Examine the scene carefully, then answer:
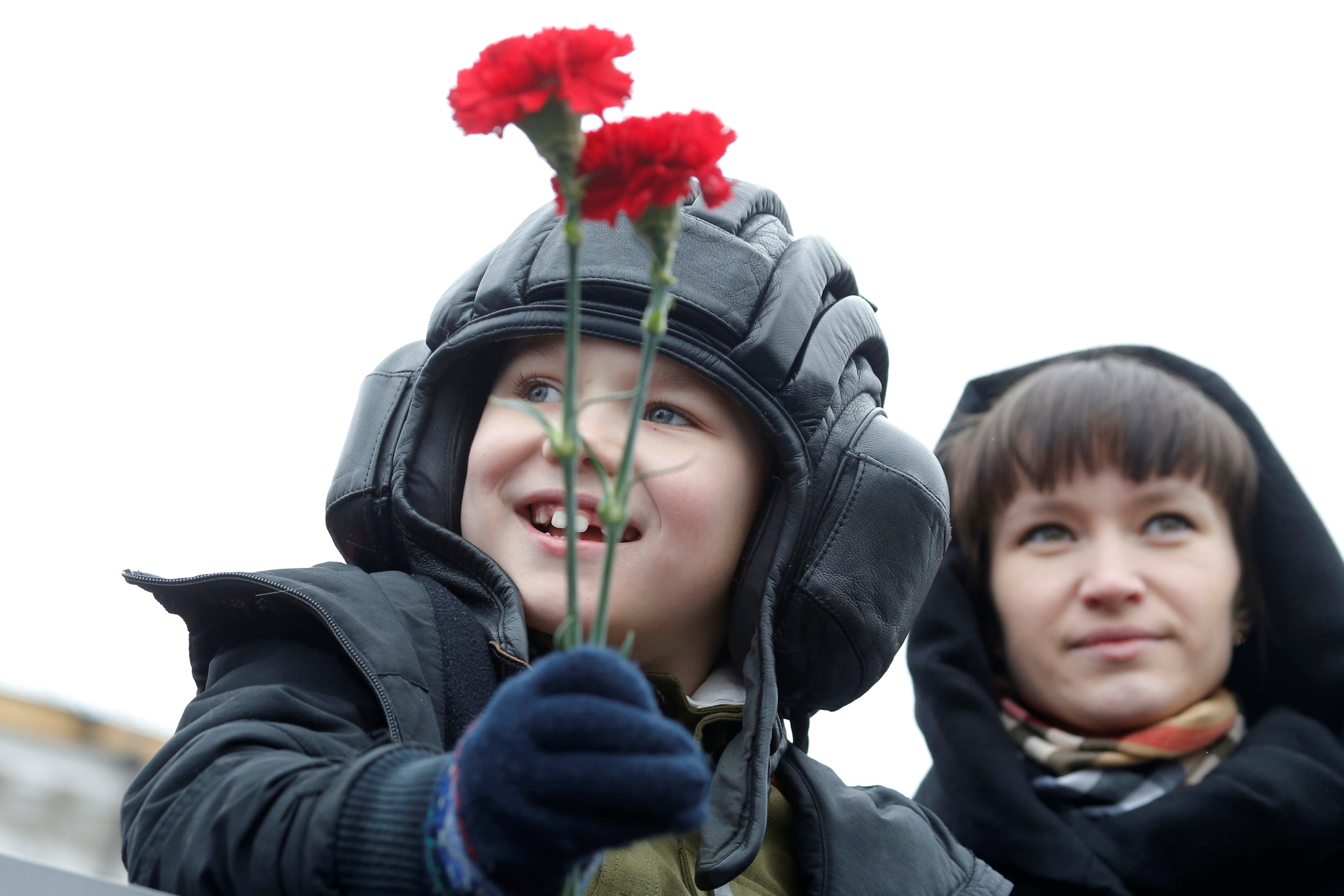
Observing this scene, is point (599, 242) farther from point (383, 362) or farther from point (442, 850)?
point (442, 850)

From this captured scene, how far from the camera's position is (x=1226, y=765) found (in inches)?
88.7

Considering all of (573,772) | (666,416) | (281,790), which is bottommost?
(281,790)

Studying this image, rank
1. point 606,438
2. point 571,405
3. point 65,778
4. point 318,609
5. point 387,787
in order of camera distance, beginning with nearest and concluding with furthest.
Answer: point 571,405 → point 387,787 → point 318,609 → point 606,438 → point 65,778

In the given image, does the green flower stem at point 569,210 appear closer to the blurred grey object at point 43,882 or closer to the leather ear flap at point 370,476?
the blurred grey object at point 43,882

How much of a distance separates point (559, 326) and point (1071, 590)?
48.2 inches

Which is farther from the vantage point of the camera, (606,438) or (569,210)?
(606,438)

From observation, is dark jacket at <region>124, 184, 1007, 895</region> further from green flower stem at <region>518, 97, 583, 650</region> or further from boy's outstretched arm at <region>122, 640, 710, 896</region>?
green flower stem at <region>518, 97, 583, 650</region>

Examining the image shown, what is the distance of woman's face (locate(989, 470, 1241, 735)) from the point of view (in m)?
2.27

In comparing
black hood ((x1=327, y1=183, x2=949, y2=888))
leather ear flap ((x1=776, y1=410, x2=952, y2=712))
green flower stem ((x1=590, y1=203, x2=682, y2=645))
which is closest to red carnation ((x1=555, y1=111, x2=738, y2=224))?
green flower stem ((x1=590, y1=203, x2=682, y2=645))

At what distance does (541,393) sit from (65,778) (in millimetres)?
1790

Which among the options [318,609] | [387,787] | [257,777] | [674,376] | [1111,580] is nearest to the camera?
[387,787]

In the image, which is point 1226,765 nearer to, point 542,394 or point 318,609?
point 542,394

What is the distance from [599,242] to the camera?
5.21 feet

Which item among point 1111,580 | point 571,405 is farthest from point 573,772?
point 1111,580
